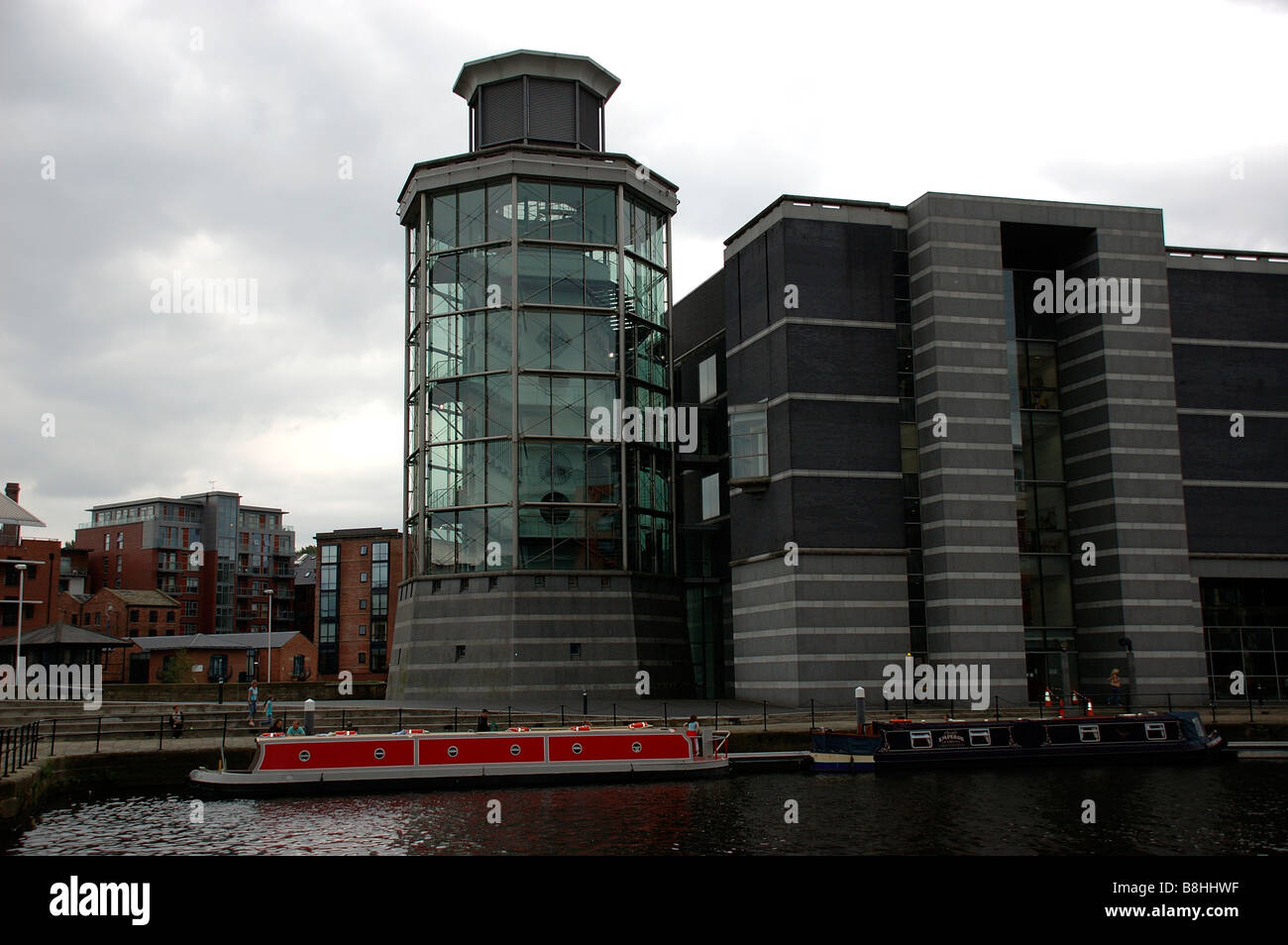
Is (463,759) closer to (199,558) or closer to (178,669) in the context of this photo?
(178,669)

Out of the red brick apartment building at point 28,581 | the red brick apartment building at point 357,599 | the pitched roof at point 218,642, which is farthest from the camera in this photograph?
the red brick apartment building at point 357,599

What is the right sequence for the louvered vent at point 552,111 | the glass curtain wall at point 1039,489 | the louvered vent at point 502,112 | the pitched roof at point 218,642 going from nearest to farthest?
the glass curtain wall at point 1039,489 → the louvered vent at point 552,111 → the louvered vent at point 502,112 → the pitched roof at point 218,642

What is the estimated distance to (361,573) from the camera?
116062 mm

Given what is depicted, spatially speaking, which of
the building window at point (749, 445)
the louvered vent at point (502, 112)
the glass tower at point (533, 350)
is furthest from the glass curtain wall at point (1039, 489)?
the louvered vent at point (502, 112)

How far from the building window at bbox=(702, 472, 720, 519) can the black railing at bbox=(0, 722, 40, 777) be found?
135 feet

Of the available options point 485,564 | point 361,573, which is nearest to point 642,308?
point 485,564

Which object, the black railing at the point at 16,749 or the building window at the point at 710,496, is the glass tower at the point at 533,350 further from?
the black railing at the point at 16,749

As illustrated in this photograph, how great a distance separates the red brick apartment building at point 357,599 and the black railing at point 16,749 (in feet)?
254

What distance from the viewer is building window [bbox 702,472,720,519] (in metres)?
69.4

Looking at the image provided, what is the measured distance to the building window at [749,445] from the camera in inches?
2291

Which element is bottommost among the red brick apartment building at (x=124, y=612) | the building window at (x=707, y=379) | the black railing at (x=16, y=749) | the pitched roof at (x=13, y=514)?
the black railing at (x=16, y=749)

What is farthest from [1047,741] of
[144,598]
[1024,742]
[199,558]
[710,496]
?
[199,558]

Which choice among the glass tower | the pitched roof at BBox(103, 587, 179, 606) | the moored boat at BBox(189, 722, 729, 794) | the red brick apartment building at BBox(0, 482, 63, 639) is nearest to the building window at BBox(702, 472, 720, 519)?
the glass tower
